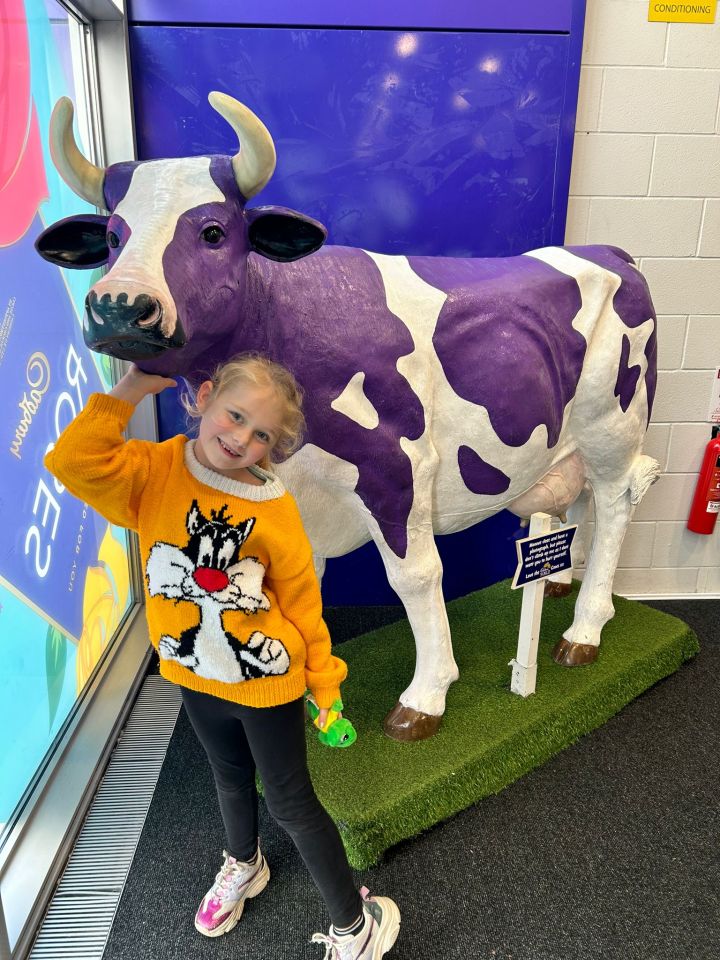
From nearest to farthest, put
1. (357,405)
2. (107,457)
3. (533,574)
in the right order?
(107,457) → (357,405) → (533,574)

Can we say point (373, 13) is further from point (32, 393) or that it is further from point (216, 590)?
point (216, 590)

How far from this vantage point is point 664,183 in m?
2.36

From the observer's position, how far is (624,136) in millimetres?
2305

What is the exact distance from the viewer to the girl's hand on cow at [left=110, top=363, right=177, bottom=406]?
3.30ft

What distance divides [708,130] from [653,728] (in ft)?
6.53

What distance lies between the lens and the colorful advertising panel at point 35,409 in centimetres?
139

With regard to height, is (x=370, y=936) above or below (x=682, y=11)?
below

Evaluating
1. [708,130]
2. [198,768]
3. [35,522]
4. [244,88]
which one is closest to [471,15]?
[244,88]

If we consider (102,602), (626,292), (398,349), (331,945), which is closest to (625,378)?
(626,292)

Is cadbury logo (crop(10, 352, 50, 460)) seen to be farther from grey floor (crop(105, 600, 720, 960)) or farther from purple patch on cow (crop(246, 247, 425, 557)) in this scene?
grey floor (crop(105, 600, 720, 960))

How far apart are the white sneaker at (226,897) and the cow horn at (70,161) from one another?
1.28m

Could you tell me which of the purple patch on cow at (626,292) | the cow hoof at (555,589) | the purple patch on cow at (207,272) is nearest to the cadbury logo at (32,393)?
the purple patch on cow at (207,272)

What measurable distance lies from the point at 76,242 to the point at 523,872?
155 cm

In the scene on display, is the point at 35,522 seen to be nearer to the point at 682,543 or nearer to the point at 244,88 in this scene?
the point at 244,88
